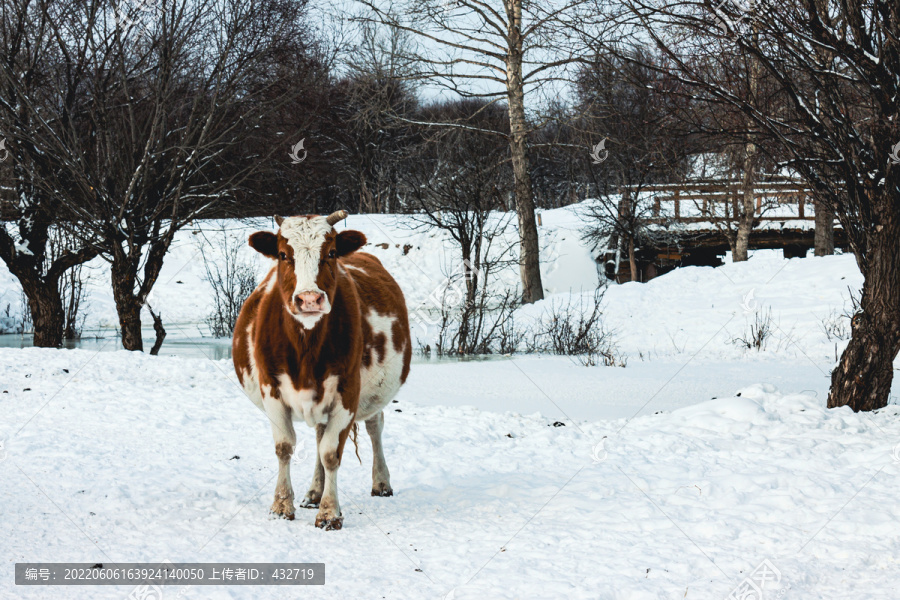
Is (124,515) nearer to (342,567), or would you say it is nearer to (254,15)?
(342,567)

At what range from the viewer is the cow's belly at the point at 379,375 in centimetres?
521

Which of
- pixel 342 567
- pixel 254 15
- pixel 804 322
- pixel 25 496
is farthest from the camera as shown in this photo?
pixel 804 322

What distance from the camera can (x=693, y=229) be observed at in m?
26.9

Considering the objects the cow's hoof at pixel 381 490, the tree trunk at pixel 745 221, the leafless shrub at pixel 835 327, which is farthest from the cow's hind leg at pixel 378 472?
the tree trunk at pixel 745 221

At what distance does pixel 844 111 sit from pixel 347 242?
16.5 feet

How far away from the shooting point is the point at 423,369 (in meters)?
11.9

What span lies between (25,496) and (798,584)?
4.57 m

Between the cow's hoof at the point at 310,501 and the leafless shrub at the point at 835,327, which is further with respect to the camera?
the leafless shrub at the point at 835,327

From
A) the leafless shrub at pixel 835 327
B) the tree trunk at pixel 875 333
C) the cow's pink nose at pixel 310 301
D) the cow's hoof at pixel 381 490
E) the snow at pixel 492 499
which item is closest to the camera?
the snow at pixel 492 499

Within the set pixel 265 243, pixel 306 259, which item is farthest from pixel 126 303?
pixel 306 259

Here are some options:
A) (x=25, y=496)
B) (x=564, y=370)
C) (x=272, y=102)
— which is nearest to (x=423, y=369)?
(x=564, y=370)

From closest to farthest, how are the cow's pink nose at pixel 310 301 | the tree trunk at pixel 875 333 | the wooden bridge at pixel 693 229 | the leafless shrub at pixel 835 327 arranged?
the cow's pink nose at pixel 310 301, the tree trunk at pixel 875 333, the leafless shrub at pixel 835 327, the wooden bridge at pixel 693 229

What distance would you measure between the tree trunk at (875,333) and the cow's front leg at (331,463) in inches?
204

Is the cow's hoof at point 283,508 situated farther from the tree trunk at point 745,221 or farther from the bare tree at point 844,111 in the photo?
the tree trunk at point 745,221
